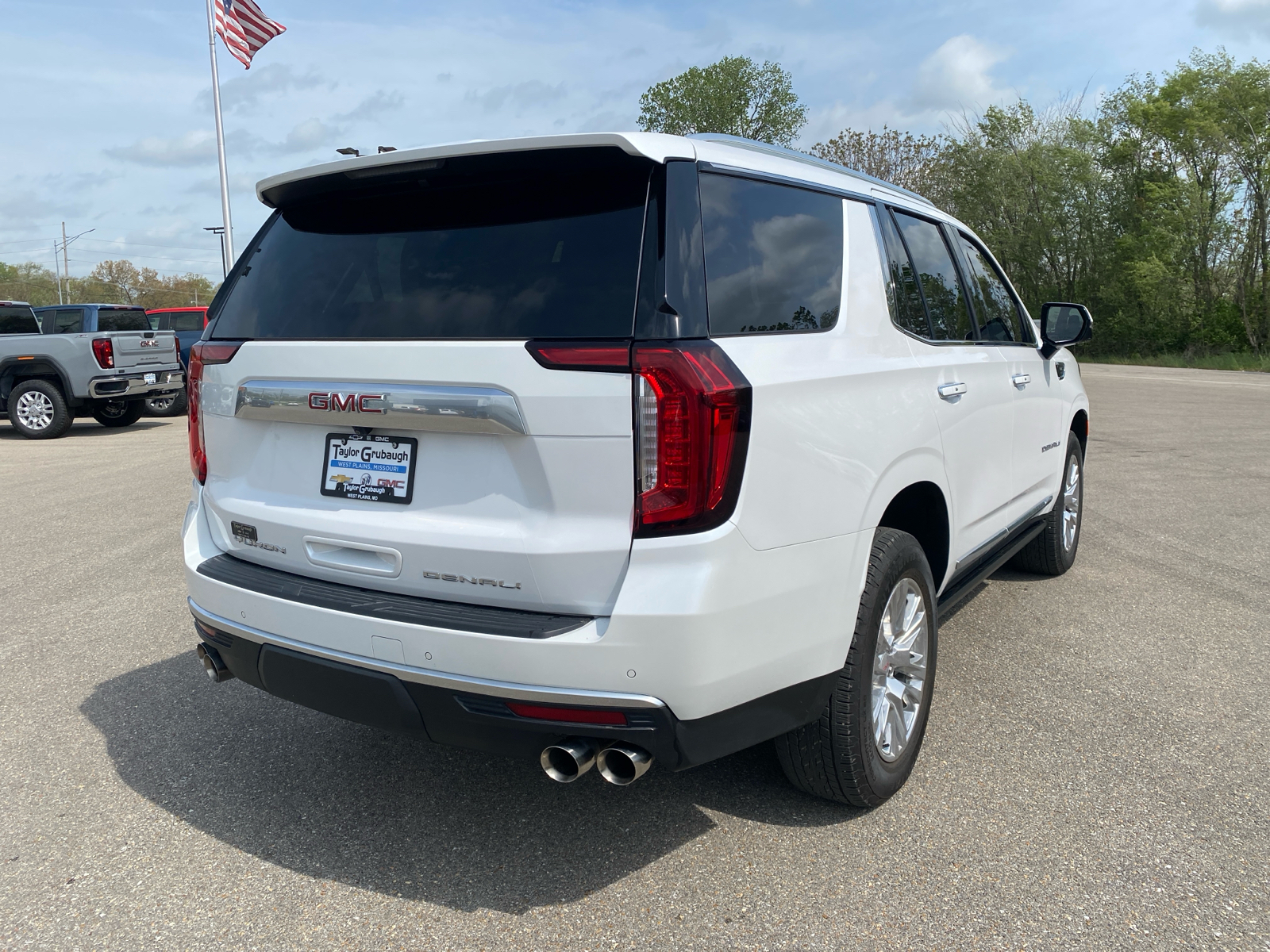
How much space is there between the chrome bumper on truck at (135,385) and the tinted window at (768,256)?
1420 centimetres

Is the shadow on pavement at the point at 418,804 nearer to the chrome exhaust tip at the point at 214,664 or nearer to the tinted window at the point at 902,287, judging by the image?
the chrome exhaust tip at the point at 214,664

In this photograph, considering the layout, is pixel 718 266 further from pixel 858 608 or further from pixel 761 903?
pixel 761 903

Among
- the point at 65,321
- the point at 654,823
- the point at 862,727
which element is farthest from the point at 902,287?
the point at 65,321

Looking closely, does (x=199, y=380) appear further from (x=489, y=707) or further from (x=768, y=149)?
(x=768, y=149)

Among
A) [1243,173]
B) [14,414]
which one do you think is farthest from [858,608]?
[1243,173]

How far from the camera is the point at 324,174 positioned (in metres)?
2.81

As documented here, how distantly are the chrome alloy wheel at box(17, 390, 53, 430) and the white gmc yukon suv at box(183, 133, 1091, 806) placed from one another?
13.5 meters

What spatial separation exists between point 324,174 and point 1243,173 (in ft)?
138

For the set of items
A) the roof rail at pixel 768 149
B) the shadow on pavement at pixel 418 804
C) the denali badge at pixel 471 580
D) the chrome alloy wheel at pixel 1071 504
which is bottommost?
the shadow on pavement at pixel 418 804

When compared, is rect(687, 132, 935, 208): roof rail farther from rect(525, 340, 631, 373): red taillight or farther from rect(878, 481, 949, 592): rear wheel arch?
rect(878, 481, 949, 592): rear wheel arch

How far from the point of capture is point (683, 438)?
2.21 m

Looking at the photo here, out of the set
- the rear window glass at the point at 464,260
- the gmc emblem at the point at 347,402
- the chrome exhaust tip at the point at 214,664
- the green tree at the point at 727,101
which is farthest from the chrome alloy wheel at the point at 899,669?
the green tree at the point at 727,101

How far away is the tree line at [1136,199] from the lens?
1415 inches

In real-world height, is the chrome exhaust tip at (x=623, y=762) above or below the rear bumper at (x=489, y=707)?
below
